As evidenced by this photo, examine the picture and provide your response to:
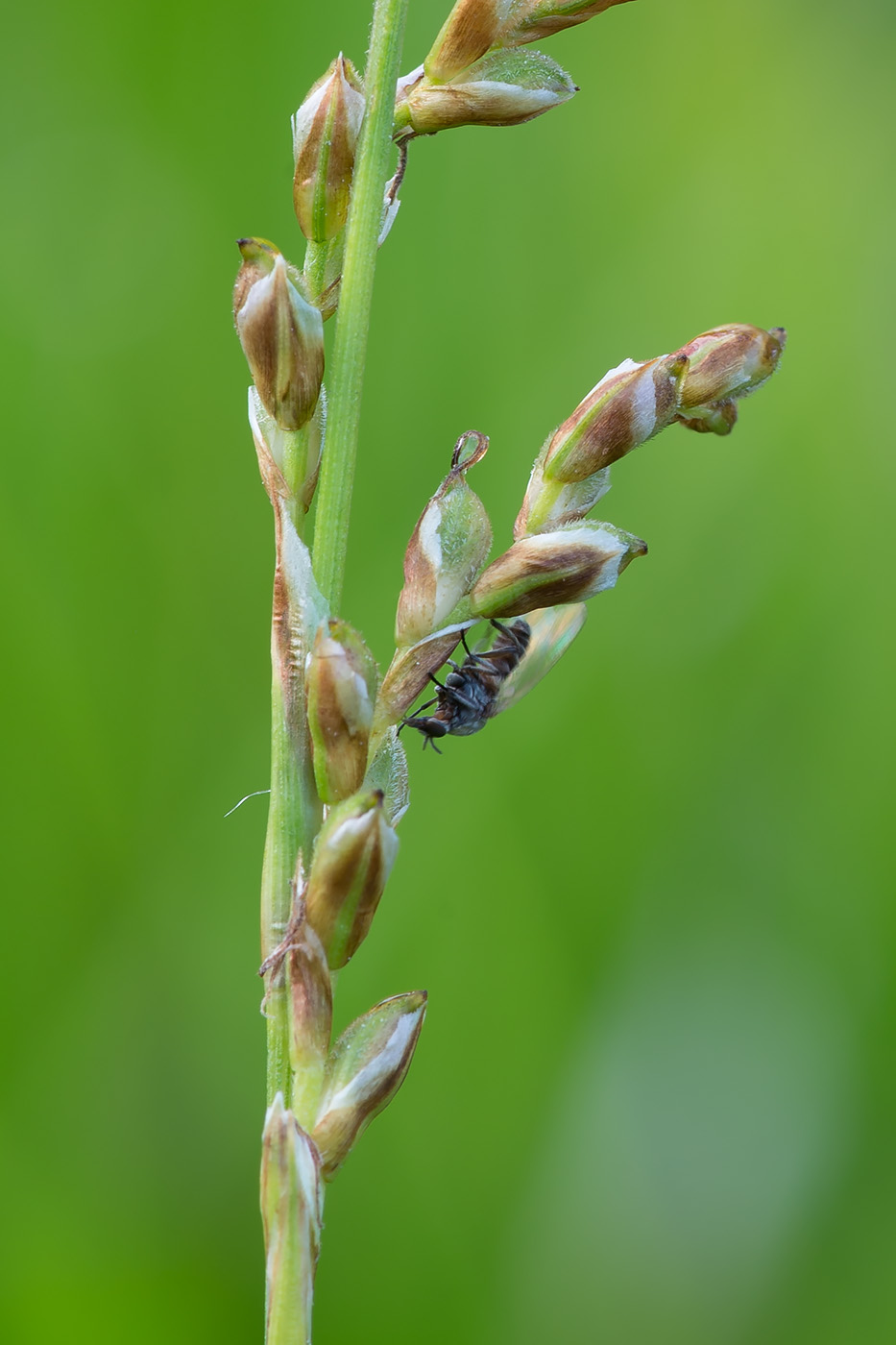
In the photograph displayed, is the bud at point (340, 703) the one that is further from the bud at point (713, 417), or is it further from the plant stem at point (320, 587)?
the bud at point (713, 417)

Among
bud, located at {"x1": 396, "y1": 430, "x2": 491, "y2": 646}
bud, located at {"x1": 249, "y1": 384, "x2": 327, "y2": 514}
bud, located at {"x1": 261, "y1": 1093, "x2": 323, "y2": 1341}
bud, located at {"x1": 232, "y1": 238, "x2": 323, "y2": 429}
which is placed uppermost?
bud, located at {"x1": 232, "y1": 238, "x2": 323, "y2": 429}

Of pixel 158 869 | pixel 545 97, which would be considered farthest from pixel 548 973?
pixel 545 97

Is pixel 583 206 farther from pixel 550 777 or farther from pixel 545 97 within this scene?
pixel 545 97

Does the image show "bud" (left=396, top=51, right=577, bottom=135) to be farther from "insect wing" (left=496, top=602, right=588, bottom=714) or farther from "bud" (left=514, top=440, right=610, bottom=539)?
"insect wing" (left=496, top=602, right=588, bottom=714)

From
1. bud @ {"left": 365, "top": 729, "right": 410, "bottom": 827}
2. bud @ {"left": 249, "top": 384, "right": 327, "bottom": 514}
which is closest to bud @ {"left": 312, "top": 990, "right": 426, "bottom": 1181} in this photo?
bud @ {"left": 365, "top": 729, "right": 410, "bottom": 827}

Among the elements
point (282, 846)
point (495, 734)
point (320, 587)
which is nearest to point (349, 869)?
point (282, 846)

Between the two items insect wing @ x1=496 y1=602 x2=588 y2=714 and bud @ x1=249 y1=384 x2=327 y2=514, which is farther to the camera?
insect wing @ x1=496 y1=602 x2=588 y2=714

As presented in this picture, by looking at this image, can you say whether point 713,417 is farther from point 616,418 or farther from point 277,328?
point 277,328
